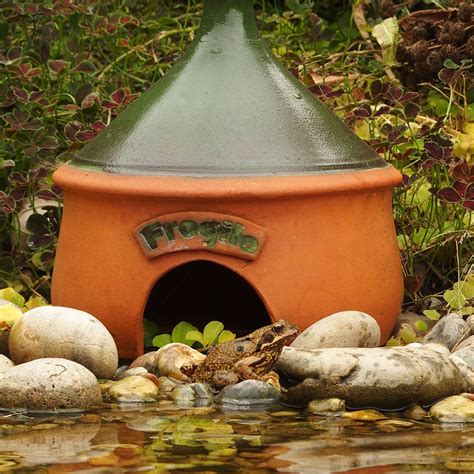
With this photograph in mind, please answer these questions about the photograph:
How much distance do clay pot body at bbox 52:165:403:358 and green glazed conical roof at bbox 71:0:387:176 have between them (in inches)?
2.4

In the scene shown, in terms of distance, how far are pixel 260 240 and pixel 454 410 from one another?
2.96 ft

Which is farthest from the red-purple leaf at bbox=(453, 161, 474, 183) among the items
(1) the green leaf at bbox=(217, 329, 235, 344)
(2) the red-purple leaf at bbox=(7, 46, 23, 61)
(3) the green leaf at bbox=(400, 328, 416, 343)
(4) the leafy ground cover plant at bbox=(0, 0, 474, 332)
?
(2) the red-purple leaf at bbox=(7, 46, 23, 61)

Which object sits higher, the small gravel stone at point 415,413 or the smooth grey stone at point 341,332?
the smooth grey stone at point 341,332

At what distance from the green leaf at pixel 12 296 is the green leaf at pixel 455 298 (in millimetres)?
1586

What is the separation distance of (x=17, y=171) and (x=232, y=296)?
1050 mm

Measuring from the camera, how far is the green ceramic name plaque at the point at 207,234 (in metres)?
4.17

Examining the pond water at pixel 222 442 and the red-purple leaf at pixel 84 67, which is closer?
the pond water at pixel 222 442

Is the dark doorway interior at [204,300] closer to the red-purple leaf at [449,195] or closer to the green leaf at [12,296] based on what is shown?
the green leaf at [12,296]

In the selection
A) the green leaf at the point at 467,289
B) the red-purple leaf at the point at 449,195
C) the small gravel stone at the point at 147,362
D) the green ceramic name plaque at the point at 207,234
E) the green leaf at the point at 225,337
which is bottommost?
the green leaf at the point at 467,289

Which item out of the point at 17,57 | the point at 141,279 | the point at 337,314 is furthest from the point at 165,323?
the point at 17,57

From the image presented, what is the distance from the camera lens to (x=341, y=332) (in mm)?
4102

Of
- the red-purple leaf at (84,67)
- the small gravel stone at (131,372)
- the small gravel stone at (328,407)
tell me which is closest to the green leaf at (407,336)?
the small gravel stone at (328,407)

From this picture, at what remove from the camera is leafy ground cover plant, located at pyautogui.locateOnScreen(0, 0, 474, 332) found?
16.7 ft

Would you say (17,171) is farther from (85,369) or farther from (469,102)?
(469,102)
